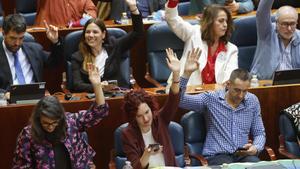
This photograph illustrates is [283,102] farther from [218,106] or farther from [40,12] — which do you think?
[40,12]

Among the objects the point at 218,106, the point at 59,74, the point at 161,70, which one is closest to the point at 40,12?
the point at 59,74

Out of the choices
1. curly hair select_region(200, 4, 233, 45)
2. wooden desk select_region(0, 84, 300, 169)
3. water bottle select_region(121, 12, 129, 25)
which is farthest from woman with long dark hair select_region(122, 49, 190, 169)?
water bottle select_region(121, 12, 129, 25)

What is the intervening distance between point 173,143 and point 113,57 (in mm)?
1094

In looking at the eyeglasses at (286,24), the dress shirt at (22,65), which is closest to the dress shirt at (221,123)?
the eyeglasses at (286,24)

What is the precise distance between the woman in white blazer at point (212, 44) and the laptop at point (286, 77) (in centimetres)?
37

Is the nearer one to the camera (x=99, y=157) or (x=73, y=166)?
(x=73, y=166)

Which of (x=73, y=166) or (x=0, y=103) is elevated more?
(x=0, y=103)

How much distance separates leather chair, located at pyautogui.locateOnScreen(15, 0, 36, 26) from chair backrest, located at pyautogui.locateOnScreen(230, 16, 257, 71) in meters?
2.01

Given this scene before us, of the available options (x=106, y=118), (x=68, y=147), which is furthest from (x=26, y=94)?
(x=68, y=147)

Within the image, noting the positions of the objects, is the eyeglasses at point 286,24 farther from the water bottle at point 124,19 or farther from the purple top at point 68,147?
the purple top at point 68,147

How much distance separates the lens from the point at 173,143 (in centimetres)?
421

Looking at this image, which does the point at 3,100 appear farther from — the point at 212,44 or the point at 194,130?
the point at 212,44

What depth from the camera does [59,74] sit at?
5.60m

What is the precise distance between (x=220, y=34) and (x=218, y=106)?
783mm
